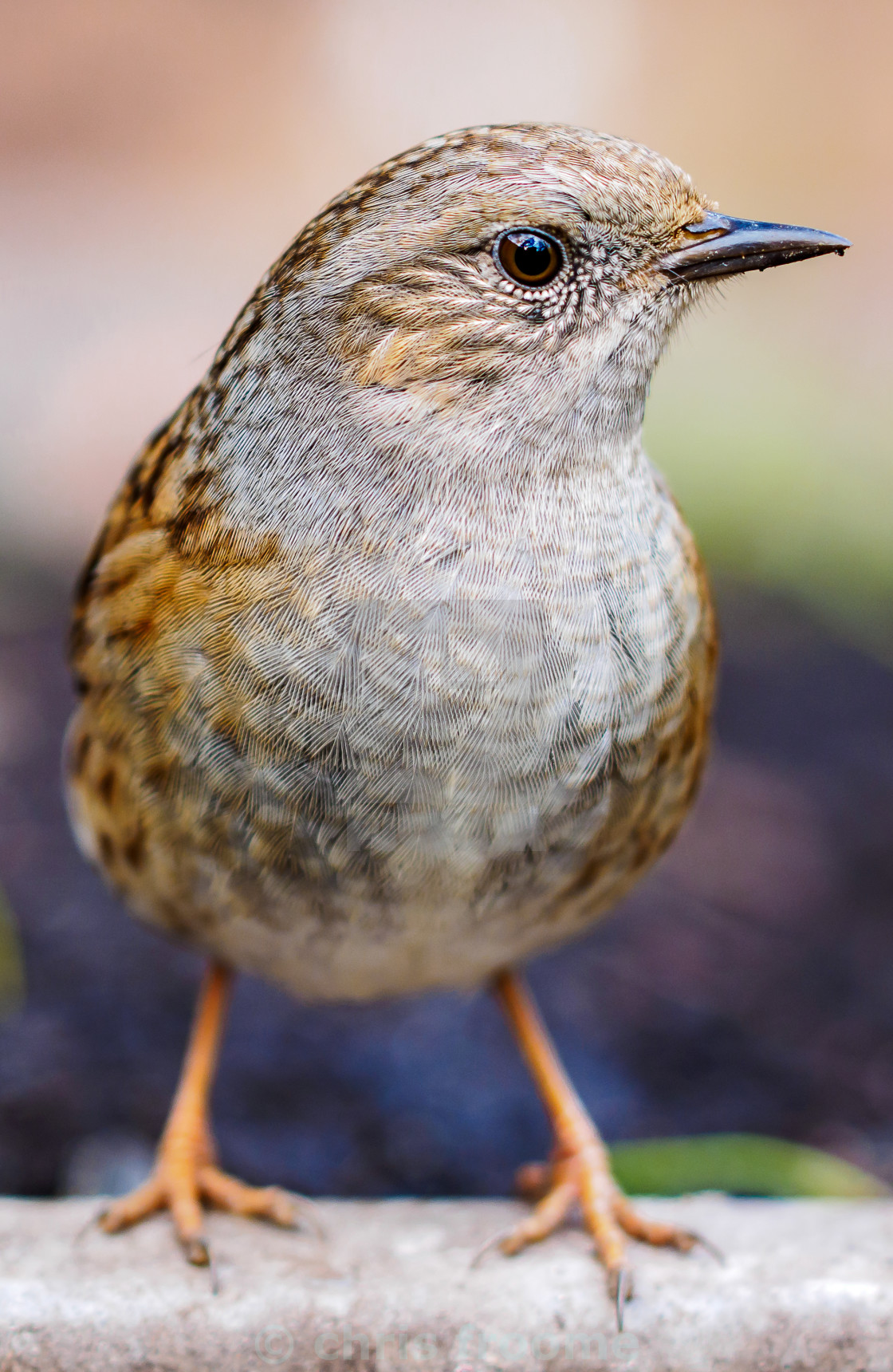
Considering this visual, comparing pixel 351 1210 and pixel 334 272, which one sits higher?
pixel 334 272

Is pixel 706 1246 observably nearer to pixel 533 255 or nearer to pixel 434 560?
pixel 434 560

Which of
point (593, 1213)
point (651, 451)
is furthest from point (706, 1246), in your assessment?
point (651, 451)

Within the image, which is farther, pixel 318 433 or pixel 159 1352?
pixel 159 1352

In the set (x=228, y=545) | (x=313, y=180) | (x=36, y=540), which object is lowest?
(x=36, y=540)

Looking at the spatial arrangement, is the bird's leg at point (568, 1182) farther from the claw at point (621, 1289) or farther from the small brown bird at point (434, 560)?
the small brown bird at point (434, 560)

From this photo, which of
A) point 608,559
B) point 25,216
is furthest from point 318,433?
point 25,216

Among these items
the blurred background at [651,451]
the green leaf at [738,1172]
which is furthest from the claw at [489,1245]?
the blurred background at [651,451]

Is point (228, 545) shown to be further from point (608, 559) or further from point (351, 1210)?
point (351, 1210)
